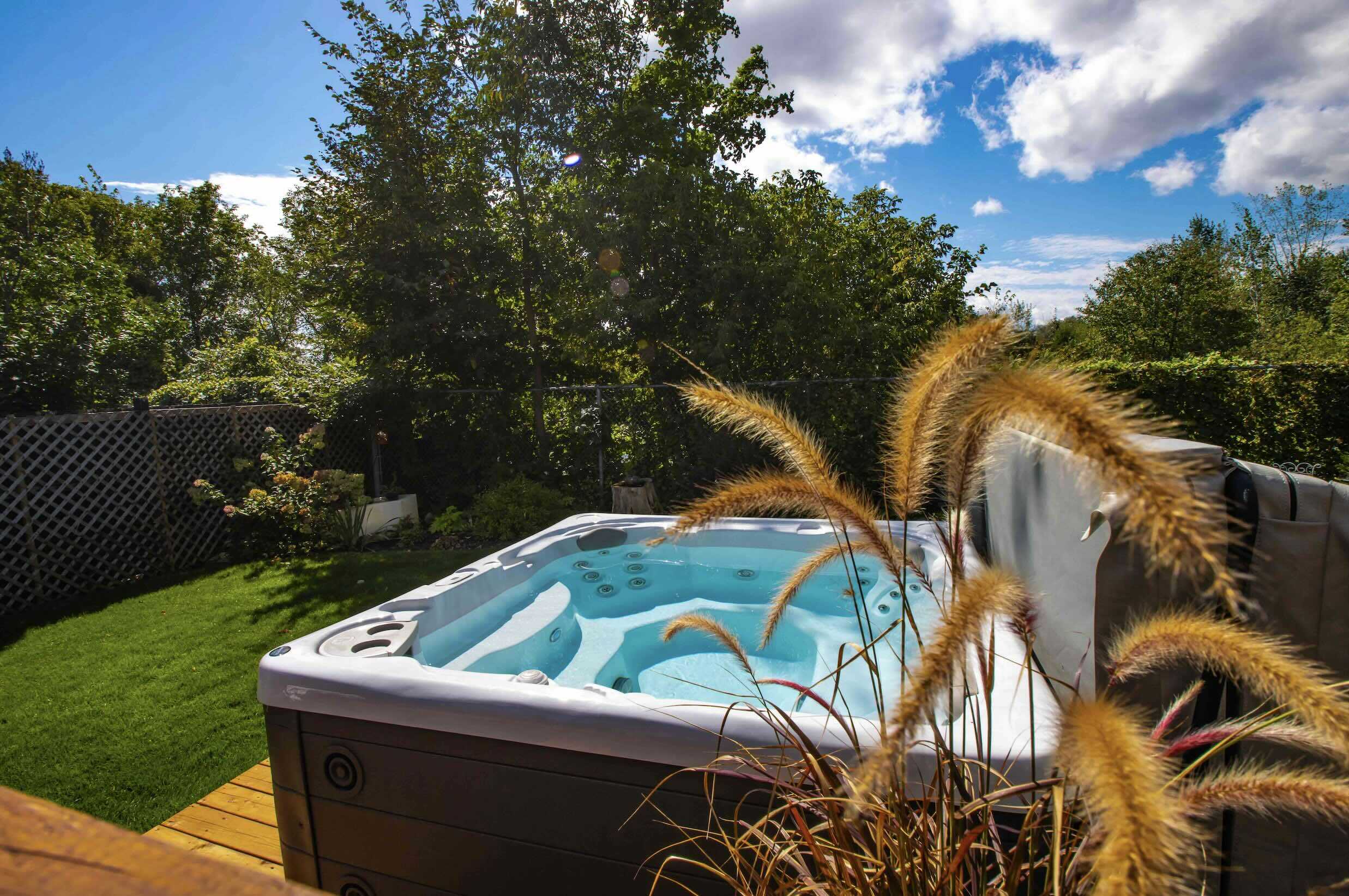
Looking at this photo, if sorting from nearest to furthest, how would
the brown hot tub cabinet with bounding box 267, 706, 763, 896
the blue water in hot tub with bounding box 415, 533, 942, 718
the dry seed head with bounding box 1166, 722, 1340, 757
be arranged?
1. the dry seed head with bounding box 1166, 722, 1340, 757
2. the brown hot tub cabinet with bounding box 267, 706, 763, 896
3. the blue water in hot tub with bounding box 415, 533, 942, 718

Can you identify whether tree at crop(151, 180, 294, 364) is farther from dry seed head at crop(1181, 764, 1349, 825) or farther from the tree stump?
dry seed head at crop(1181, 764, 1349, 825)

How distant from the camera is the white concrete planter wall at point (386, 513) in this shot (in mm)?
5809

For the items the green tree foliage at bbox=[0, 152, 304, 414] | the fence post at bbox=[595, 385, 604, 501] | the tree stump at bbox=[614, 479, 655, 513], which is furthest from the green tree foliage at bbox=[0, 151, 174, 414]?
the tree stump at bbox=[614, 479, 655, 513]

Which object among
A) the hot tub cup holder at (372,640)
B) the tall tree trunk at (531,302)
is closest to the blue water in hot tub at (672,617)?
the hot tub cup holder at (372,640)

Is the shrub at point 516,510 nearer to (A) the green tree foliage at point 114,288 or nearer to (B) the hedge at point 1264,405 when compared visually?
(A) the green tree foliage at point 114,288

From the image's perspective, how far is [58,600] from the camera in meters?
4.54

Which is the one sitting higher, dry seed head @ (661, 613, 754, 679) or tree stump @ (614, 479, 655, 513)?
dry seed head @ (661, 613, 754, 679)

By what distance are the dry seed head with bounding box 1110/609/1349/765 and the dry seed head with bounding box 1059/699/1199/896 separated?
5.4 inches

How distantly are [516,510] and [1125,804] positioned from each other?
557 centimetres

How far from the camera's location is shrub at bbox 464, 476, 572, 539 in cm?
565

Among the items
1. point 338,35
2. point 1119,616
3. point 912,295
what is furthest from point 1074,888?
point 912,295

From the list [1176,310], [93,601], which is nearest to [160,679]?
[93,601]

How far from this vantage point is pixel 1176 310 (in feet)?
38.4

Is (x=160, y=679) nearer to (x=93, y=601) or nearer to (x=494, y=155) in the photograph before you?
(x=93, y=601)
